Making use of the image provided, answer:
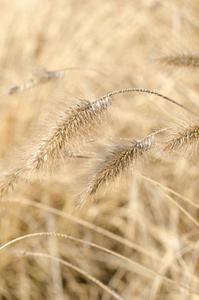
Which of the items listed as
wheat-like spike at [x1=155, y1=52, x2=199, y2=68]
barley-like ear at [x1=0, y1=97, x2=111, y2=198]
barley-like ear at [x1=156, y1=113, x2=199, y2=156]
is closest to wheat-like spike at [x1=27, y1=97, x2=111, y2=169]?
barley-like ear at [x1=0, y1=97, x2=111, y2=198]

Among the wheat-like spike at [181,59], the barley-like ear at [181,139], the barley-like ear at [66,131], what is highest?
the wheat-like spike at [181,59]

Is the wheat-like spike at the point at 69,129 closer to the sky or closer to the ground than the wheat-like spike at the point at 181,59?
closer to the ground

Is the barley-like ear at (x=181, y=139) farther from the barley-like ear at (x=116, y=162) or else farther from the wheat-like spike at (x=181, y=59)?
the wheat-like spike at (x=181, y=59)

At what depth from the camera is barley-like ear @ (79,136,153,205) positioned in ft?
3.13

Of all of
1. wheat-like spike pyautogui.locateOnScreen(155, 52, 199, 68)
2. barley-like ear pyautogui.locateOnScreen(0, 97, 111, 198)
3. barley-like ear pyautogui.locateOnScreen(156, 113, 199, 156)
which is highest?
wheat-like spike pyautogui.locateOnScreen(155, 52, 199, 68)

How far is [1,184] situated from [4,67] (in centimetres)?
185

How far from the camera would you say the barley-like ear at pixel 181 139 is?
0.96m

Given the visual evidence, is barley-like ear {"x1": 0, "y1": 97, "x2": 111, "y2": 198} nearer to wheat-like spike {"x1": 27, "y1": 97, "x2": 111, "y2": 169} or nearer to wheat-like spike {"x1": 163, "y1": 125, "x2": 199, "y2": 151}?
wheat-like spike {"x1": 27, "y1": 97, "x2": 111, "y2": 169}

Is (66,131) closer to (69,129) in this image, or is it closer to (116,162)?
(69,129)

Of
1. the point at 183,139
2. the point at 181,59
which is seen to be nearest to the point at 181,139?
the point at 183,139

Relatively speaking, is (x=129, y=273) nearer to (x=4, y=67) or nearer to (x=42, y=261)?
(x=42, y=261)

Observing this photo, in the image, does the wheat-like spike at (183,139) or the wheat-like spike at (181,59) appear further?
the wheat-like spike at (181,59)

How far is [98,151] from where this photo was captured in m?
1.12

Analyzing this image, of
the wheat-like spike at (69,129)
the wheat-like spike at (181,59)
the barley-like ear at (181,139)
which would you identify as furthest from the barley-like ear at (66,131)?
the wheat-like spike at (181,59)
